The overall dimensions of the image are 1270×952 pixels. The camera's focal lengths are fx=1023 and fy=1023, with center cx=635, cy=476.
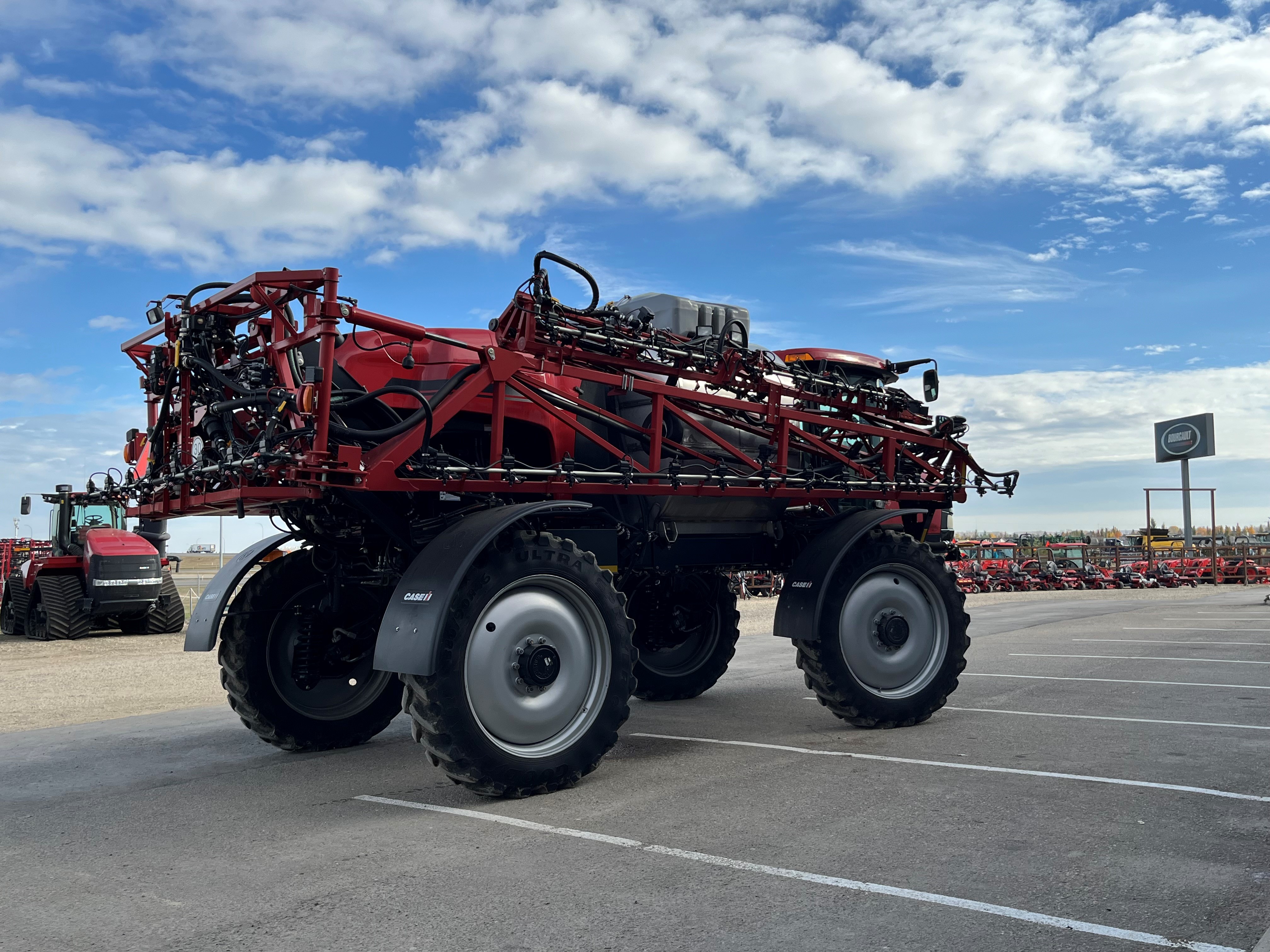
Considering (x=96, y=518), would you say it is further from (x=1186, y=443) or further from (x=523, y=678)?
(x=1186, y=443)

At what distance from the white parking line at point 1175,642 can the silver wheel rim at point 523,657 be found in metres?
12.1

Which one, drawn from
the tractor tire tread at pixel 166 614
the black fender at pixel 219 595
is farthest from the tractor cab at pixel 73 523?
the black fender at pixel 219 595

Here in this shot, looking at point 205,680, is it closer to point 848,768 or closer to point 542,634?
point 542,634

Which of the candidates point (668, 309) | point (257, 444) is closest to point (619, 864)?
point (257, 444)

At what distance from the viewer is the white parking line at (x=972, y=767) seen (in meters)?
5.68

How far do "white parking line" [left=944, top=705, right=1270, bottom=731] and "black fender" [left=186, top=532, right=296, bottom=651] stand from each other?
5833 millimetres

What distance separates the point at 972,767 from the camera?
6.41 m

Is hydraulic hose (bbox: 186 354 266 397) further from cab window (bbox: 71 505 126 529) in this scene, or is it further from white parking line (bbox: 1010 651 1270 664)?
cab window (bbox: 71 505 126 529)

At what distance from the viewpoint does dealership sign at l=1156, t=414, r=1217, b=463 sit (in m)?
52.3

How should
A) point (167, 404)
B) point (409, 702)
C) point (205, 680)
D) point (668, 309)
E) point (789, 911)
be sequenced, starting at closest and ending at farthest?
1. point (789, 911)
2. point (409, 702)
3. point (167, 404)
4. point (668, 309)
5. point (205, 680)

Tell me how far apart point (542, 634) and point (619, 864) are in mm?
1764

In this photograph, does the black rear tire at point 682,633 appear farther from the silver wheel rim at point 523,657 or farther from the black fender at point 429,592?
the black fender at point 429,592

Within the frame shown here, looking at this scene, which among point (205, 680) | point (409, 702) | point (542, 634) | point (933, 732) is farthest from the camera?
point (205, 680)

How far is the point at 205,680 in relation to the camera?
43.0ft
